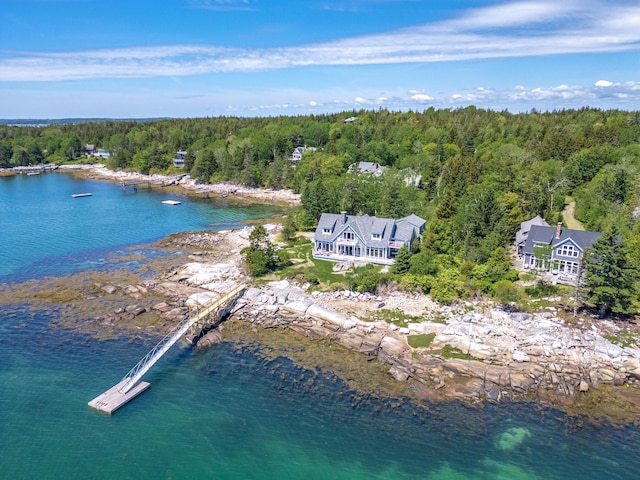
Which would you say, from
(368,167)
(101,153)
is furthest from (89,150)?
(368,167)

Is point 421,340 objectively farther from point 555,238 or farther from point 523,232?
point 523,232

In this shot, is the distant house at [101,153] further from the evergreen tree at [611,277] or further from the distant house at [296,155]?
the evergreen tree at [611,277]

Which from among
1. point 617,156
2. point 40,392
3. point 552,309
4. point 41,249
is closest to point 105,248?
point 41,249

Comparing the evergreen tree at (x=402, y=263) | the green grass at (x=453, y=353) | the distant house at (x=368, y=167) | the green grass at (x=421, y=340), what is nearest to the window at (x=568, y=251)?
the evergreen tree at (x=402, y=263)

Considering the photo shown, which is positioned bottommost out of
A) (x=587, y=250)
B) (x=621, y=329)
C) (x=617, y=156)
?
(x=621, y=329)

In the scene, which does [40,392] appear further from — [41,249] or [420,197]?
[420,197]
